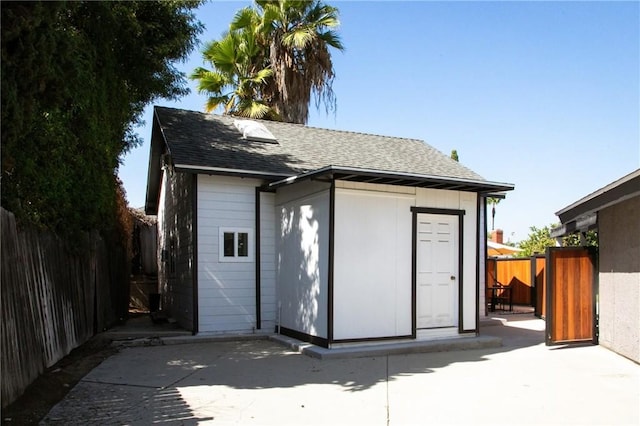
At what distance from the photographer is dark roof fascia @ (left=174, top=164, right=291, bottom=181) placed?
1016 cm

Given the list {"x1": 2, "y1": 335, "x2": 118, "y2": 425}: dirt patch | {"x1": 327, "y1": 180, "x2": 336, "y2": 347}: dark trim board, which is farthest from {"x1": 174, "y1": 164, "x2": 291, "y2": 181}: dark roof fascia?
{"x1": 2, "y1": 335, "x2": 118, "y2": 425}: dirt patch

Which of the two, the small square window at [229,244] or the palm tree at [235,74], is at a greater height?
the palm tree at [235,74]

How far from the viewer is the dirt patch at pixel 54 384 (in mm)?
5078

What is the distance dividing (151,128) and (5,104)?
1002 cm

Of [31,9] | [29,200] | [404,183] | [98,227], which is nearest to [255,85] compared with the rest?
[98,227]

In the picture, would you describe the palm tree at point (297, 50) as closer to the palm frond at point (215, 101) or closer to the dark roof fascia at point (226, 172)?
the palm frond at point (215, 101)

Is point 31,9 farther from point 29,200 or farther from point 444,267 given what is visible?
point 444,267

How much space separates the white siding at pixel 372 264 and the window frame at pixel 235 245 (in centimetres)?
268

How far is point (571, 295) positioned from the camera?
30.7 feet

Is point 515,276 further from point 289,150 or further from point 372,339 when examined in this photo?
point 372,339

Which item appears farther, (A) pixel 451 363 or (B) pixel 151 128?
(B) pixel 151 128

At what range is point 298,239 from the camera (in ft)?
32.7

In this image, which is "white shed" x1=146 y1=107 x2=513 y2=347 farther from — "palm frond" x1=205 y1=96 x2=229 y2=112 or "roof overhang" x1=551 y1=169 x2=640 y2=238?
"palm frond" x1=205 y1=96 x2=229 y2=112

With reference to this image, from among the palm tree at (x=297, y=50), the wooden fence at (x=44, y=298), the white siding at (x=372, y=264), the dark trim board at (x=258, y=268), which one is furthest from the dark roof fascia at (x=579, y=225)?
the palm tree at (x=297, y=50)
